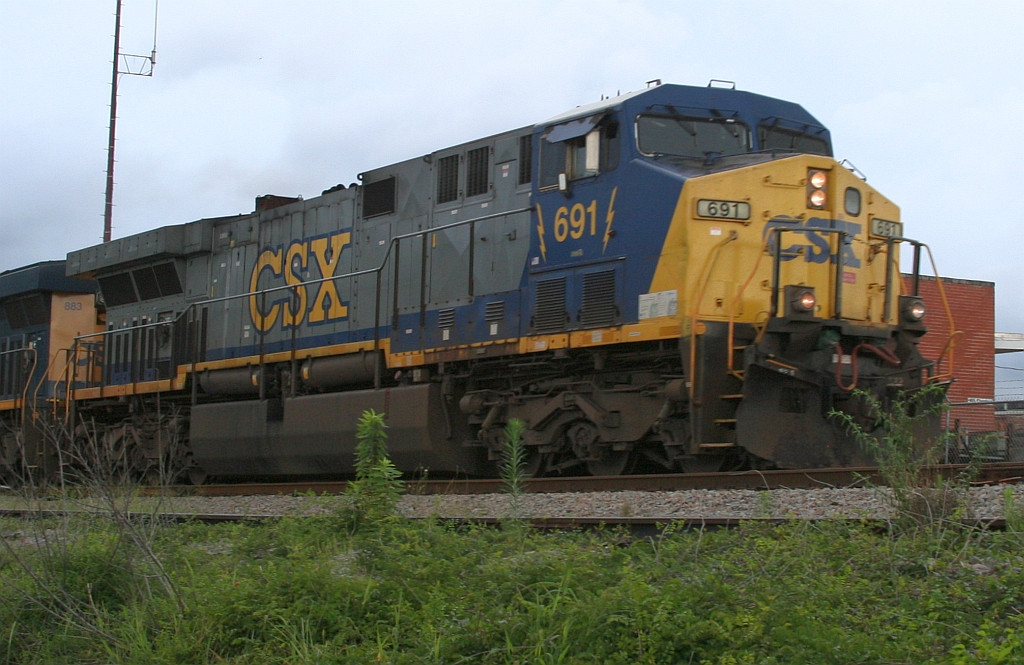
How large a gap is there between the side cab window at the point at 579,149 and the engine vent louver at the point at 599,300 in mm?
930

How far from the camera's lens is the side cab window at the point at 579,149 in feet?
30.8

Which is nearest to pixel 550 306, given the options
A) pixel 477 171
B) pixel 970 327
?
pixel 477 171

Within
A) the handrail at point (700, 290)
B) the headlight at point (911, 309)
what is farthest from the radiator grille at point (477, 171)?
the headlight at point (911, 309)

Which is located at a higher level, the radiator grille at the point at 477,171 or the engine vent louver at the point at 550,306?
the radiator grille at the point at 477,171

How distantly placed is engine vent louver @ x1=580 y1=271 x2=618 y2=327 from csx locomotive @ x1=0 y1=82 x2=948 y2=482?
2cm

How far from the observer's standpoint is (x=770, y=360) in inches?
328

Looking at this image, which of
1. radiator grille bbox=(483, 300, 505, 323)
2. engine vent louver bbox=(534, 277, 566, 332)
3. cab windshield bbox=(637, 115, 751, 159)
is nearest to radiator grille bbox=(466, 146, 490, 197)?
radiator grille bbox=(483, 300, 505, 323)

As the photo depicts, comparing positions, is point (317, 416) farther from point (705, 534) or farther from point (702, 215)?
point (705, 534)

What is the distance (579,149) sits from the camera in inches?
381

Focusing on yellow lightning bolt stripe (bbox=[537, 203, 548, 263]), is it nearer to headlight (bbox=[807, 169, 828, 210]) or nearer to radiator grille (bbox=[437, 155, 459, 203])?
radiator grille (bbox=[437, 155, 459, 203])

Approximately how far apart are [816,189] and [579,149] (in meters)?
2.08

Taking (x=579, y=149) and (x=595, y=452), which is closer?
(x=595, y=452)

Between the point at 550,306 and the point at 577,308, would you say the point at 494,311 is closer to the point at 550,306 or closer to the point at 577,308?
the point at 550,306

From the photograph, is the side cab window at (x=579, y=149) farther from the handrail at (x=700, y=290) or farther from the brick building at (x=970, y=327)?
the brick building at (x=970, y=327)
